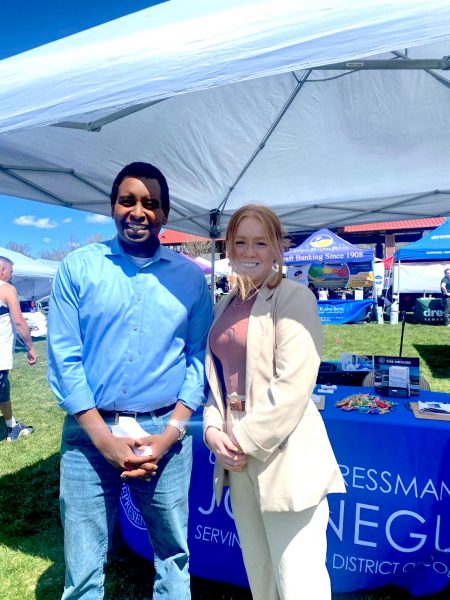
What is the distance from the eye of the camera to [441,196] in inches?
151

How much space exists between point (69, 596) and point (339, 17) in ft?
5.98

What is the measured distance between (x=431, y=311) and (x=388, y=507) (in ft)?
42.0

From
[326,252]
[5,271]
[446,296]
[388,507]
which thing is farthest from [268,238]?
[446,296]

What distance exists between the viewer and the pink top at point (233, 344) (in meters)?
1.39

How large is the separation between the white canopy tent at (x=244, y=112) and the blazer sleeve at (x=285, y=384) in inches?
26.9

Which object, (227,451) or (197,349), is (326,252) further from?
(227,451)

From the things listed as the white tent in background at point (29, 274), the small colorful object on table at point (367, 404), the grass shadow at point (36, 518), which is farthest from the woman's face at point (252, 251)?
the white tent in background at point (29, 274)

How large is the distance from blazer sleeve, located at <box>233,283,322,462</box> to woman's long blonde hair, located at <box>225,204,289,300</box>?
0.12m

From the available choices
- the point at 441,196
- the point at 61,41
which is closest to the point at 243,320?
the point at 61,41

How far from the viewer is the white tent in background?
1411cm

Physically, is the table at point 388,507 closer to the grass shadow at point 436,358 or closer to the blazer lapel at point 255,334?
the blazer lapel at point 255,334

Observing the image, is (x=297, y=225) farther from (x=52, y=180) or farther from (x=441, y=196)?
(x=52, y=180)

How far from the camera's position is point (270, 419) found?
128 cm

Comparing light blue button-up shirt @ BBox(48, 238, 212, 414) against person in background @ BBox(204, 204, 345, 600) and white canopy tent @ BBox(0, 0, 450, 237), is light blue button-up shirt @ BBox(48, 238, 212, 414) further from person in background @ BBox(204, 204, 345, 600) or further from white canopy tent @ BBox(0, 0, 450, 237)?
white canopy tent @ BBox(0, 0, 450, 237)
